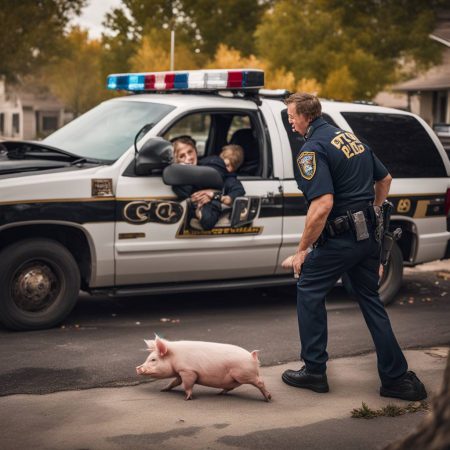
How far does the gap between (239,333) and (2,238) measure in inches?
76.8

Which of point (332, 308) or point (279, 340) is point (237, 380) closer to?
point (279, 340)

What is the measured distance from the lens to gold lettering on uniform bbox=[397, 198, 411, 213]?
340 inches

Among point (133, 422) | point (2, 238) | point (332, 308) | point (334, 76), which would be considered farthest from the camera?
point (334, 76)

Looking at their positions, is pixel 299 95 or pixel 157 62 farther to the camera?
pixel 157 62

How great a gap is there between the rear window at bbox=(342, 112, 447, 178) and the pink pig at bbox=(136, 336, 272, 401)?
12.0 ft

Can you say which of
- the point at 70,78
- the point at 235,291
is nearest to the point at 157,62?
the point at 70,78

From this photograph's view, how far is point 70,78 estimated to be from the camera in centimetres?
6175

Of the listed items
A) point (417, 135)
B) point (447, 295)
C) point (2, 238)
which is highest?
point (417, 135)

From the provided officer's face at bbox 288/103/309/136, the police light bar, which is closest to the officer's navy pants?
officer's face at bbox 288/103/309/136

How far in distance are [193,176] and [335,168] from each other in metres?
2.10

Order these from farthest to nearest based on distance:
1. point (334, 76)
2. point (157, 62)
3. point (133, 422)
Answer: point (157, 62) < point (334, 76) < point (133, 422)

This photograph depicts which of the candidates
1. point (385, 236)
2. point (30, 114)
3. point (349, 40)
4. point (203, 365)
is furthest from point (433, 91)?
point (203, 365)

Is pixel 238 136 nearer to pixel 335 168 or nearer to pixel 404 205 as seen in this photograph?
pixel 404 205

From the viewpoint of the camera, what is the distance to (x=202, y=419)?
5.13m
